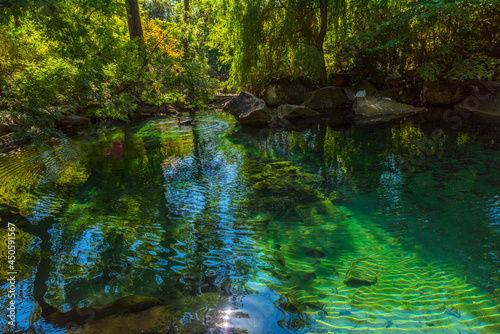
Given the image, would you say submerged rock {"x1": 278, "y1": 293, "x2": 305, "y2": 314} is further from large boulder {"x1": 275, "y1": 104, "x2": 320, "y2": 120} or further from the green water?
large boulder {"x1": 275, "y1": 104, "x2": 320, "y2": 120}

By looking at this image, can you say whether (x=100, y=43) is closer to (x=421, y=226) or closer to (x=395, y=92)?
(x=421, y=226)

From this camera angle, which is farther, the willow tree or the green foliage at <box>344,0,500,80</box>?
the willow tree

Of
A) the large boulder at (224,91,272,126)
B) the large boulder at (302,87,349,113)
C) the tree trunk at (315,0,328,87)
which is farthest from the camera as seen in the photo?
the large boulder at (302,87,349,113)

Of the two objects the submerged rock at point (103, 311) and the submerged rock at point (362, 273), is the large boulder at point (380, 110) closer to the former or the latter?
the submerged rock at point (362, 273)

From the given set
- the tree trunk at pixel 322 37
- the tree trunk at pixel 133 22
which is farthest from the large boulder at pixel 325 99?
the tree trunk at pixel 133 22

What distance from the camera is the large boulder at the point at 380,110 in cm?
1225

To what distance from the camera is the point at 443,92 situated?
13445 millimetres

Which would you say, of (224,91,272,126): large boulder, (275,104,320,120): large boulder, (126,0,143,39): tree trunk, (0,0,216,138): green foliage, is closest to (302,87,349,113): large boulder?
(275,104,320,120): large boulder

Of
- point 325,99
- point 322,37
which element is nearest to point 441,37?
point 322,37

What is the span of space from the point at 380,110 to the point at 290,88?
516cm

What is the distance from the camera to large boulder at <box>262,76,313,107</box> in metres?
16.0

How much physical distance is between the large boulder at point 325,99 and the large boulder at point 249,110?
14.1ft

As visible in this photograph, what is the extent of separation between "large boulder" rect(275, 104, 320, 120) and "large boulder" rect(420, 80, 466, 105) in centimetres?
538

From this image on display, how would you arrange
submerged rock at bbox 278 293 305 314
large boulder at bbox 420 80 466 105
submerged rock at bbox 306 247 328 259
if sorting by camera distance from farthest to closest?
1. large boulder at bbox 420 80 466 105
2. submerged rock at bbox 306 247 328 259
3. submerged rock at bbox 278 293 305 314
